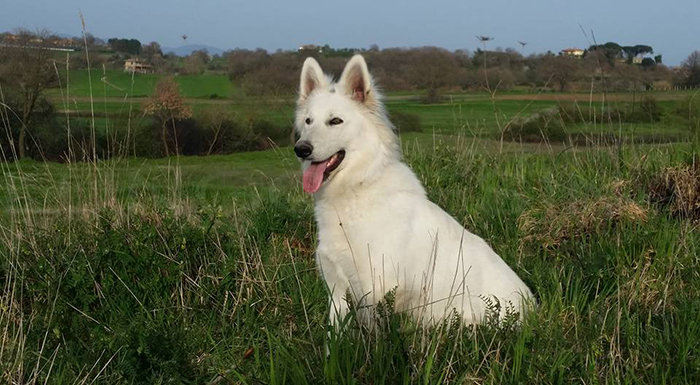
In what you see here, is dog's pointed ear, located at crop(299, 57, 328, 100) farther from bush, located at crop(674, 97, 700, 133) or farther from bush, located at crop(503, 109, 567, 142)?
bush, located at crop(503, 109, 567, 142)

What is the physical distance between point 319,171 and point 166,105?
7357 mm

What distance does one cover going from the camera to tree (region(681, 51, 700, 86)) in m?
9.60

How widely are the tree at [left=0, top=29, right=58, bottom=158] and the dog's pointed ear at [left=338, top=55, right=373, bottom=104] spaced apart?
21.9ft

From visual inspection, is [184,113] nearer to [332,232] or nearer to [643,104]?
[643,104]

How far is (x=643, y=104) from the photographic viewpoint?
8492 mm

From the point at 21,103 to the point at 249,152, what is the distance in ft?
17.7

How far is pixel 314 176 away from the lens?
433cm

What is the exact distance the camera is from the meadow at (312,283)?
10.6 feet

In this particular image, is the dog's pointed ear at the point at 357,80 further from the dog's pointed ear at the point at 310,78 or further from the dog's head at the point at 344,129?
the dog's pointed ear at the point at 310,78

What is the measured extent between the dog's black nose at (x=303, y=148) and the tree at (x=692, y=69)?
7167mm

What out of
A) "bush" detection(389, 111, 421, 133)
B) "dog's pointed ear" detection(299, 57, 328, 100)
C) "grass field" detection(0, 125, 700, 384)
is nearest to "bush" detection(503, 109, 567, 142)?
"bush" detection(389, 111, 421, 133)

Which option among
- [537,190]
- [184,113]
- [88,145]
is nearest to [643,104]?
[537,190]

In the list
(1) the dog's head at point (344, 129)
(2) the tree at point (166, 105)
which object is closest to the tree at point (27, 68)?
(2) the tree at point (166, 105)

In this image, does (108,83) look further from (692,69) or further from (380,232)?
(692,69)
